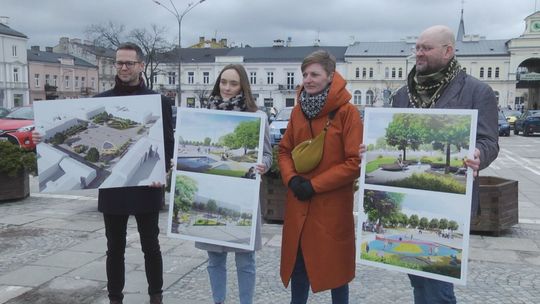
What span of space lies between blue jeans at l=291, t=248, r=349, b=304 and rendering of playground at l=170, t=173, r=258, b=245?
0.40 m

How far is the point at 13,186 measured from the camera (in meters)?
8.61

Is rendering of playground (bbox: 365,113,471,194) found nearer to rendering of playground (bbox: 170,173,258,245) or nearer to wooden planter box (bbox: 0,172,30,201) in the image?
rendering of playground (bbox: 170,173,258,245)

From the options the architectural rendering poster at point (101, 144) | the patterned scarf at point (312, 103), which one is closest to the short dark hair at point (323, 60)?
the patterned scarf at point (312, 103)

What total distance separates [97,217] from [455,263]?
19.3 feet

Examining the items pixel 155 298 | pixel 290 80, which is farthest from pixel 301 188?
pixel 290 80

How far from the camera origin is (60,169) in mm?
3703

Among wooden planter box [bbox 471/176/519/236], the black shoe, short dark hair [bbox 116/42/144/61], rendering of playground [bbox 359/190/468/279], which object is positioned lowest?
the black shoe

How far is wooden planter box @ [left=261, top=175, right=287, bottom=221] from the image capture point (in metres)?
7.18

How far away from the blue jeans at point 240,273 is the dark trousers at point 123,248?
1.65ft

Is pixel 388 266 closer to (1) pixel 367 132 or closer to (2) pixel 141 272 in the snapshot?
(1) pixel 367 132

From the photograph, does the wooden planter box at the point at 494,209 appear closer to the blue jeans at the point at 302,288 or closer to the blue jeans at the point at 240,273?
Result: the blue jeans at the point at 302,288

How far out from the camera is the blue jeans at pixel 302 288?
11.1 ft

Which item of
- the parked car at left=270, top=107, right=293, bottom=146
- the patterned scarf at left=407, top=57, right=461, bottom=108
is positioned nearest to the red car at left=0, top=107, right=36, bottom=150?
the parked car at left=270, top=107, right=293, bottom=146

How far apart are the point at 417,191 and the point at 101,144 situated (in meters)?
2.28
